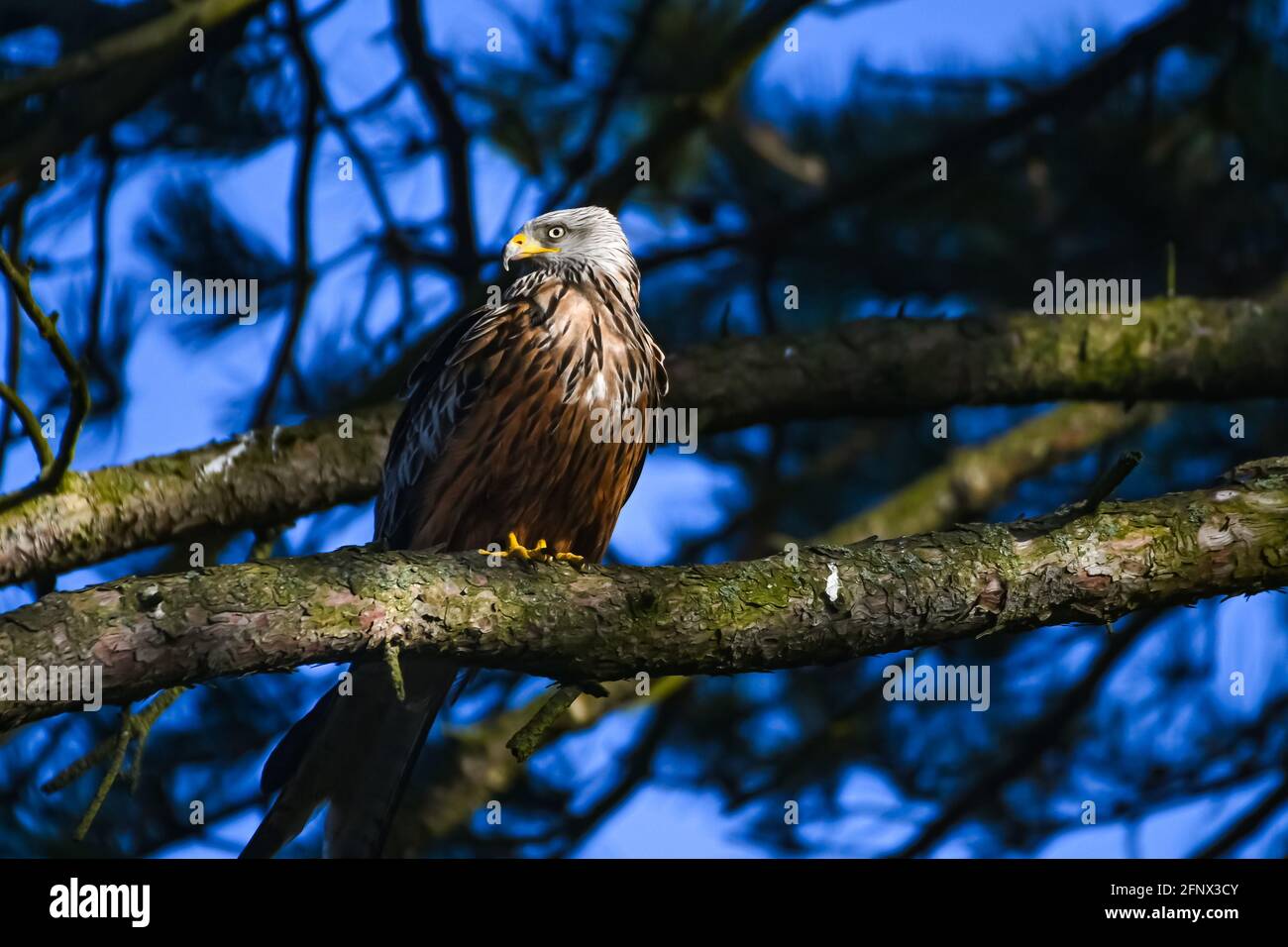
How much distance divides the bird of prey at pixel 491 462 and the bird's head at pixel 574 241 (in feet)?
0.86

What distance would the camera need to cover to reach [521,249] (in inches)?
216

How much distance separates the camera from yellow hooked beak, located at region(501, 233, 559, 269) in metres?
5.45

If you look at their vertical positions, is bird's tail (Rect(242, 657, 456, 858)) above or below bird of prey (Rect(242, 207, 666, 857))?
below

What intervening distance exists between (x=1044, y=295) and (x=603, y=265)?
2045mm

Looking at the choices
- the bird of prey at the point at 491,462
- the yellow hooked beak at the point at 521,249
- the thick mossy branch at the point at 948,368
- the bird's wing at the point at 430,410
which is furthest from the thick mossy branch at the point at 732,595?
the yellow hooked beak at the point at 521,249

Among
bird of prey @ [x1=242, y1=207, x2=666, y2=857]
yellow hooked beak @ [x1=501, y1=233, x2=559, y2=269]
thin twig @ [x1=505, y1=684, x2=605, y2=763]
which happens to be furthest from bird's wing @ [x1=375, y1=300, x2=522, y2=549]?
thin twig @ [x1=505, y1=684, x2=605, y2=763]

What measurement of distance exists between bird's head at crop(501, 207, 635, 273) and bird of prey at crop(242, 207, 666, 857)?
263mm

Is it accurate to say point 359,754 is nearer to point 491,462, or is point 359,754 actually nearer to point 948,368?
point 491,462

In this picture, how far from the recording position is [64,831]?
18.1 feet

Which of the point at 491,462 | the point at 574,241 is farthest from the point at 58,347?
the point at 574,241

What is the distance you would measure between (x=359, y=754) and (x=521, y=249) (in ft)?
6.97

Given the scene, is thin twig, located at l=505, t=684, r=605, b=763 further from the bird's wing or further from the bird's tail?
the bird's wing

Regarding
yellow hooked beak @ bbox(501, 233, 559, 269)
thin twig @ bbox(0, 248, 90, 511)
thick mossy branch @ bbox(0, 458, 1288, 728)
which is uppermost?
yellow hooked beak @ bbox(501, 233, 559, 269)

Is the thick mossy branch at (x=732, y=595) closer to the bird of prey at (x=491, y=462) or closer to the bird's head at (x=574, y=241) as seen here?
the bird of prey at (x=491, y=462)
